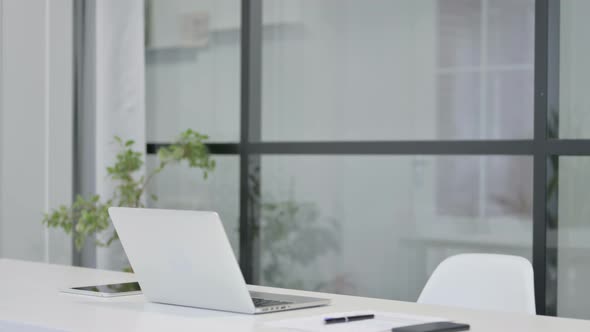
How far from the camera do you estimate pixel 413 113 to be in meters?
3.65

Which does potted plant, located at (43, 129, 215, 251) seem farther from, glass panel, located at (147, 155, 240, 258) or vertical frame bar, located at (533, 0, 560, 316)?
vertical frame bar, located at (533, 0, 560, 316)

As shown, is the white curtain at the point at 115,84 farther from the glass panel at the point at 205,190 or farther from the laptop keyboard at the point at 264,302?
the laptop keyboard at the point at 264,302

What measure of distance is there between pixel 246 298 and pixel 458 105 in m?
1.95

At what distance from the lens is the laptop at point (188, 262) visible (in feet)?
5.98

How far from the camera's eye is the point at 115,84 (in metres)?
4.20

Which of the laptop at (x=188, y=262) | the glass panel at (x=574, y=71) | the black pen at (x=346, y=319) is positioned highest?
the glass panel at (x=574, y=71)

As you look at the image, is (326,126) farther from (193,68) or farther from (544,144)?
(544,144)

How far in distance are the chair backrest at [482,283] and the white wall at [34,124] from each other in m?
2.27

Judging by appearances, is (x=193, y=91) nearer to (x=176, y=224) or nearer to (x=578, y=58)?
(x=578, y=58)

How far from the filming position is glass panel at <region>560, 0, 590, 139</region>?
127 inches

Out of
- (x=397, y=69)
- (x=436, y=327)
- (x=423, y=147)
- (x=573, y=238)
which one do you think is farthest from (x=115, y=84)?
(x=436, y=327)

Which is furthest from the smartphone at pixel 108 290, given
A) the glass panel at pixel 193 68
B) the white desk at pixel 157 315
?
the glass panel at pixel 193 68

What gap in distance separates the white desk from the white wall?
1.79 m

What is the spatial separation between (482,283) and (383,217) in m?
1.23
